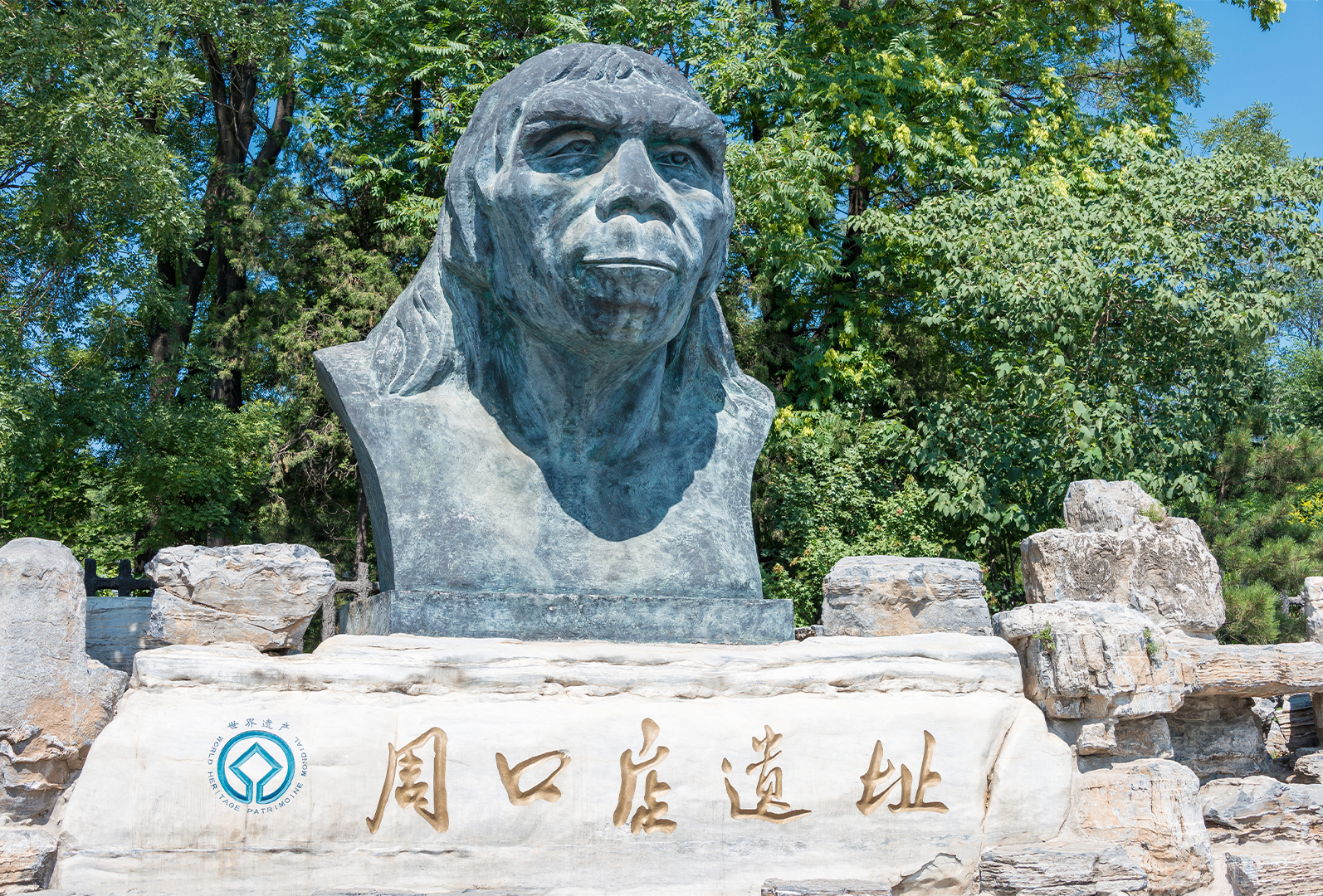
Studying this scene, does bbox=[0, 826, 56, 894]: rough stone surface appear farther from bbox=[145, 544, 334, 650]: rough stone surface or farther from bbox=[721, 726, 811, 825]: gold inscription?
bbox=[721, 726, 811, 825]: gold inscription

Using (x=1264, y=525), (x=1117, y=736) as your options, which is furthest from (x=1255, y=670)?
(x=1264, y=525)

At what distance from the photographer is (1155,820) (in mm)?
2943

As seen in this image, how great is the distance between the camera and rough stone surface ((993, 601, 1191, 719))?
122 inches

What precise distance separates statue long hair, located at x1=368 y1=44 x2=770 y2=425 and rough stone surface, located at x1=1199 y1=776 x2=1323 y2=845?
196cm

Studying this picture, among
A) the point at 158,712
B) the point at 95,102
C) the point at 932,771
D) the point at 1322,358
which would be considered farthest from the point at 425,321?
the point at 1322,358

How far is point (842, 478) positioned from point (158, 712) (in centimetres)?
783

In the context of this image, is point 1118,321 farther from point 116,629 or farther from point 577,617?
point 116,629

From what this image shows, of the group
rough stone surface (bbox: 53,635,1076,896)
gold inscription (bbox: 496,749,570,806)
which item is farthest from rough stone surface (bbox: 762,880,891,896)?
gold inscription (bbox: 496,749,570,806)

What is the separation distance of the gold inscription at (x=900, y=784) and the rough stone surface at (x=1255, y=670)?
3.51 feet

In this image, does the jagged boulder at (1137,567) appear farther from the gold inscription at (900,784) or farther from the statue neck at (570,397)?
the statue neck at (570,397)

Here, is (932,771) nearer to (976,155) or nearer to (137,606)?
(137,606)

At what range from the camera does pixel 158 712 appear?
2451 millimetres

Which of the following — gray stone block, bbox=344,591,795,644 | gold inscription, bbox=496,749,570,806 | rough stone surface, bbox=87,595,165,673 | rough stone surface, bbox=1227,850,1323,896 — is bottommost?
rough stone surface, bbox=1227,850,1323,896

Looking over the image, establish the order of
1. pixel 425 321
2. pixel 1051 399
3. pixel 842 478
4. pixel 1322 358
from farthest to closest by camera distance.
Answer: pixel 1322 358 < pixel 842 478 < pixel 1051 399 < pixel 425 321
